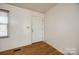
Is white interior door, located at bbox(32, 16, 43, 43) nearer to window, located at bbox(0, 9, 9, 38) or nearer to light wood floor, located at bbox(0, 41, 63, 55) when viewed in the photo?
light wood floor, located at bbox(0, 41, 63, 55)

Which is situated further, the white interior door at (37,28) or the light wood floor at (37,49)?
the white interior door at (37,28)

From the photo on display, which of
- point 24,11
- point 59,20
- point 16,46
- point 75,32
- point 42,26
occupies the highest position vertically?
point 24,11

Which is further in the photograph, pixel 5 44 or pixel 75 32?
pixel 75 32

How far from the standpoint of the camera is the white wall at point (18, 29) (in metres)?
1.92

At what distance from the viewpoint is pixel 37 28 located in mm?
1952

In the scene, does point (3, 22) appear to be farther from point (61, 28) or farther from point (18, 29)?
point (61, 28)

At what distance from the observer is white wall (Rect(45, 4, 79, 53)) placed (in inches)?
82.1

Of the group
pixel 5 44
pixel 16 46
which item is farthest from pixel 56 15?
pixel 5 44

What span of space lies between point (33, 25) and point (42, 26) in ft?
0.61

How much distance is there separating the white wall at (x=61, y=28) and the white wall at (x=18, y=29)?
1.24 feet

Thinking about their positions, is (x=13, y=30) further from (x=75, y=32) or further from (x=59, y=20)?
(x=75, y=32)

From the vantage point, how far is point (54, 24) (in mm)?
2342

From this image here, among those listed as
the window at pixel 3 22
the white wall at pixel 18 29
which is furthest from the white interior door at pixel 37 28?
the window at pixel 3 22

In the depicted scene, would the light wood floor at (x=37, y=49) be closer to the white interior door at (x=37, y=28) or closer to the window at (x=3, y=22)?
the white interior door at (x=37, y=28)
